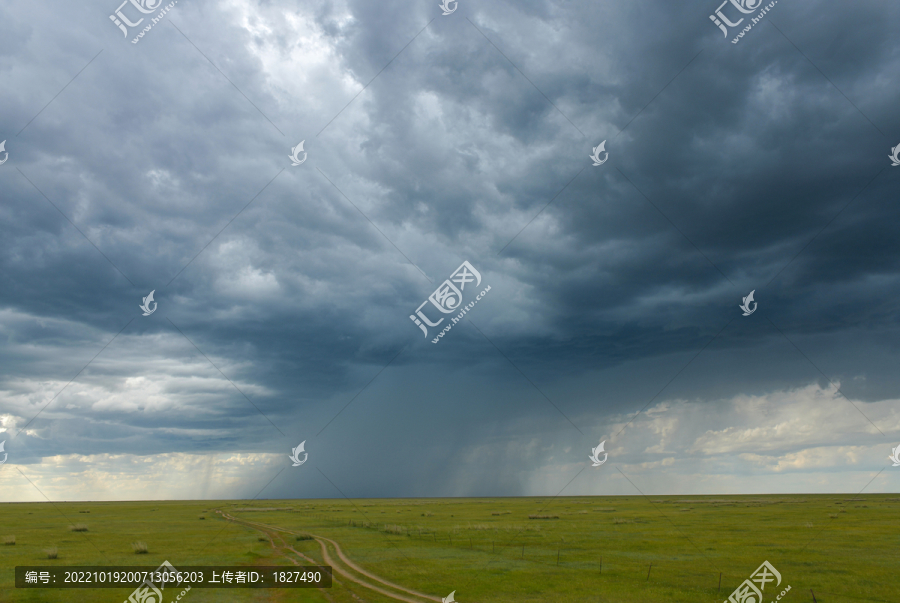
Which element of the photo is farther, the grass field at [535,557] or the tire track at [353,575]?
the grass field at [535,557]

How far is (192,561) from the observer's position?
3944cm

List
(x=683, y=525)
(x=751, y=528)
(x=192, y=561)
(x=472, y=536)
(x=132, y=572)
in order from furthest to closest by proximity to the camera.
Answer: (x=683, y=525) → (x=751, y=528) → (x=472, y=536) → (x=192, y=561) → (x=132, y=572)

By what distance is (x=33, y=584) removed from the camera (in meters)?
30.5

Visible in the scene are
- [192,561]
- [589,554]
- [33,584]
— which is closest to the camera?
[33,584]

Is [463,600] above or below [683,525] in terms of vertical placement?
below

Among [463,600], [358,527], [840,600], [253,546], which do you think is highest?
[358,527]

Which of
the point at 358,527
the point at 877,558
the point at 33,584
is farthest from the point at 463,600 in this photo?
the point at 358,527

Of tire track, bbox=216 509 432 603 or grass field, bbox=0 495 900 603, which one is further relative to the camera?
grass field, bbox=0 495 900 603

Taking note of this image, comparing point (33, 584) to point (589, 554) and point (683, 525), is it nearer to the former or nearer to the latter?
point (589, 554)

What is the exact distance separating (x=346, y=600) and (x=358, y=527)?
1936 inches

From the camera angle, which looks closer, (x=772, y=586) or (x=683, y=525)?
(x=772, y=586)

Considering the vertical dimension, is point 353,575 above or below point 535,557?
below

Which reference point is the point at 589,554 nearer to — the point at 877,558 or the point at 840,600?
the point at 840,600

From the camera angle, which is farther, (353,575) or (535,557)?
(535,557)
